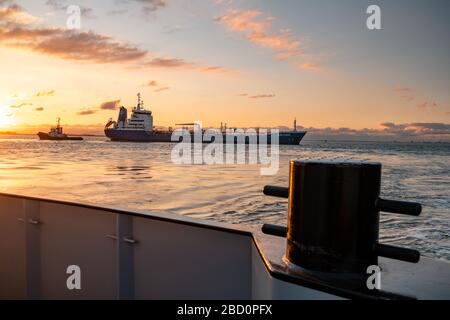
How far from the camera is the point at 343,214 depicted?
1.21 metres

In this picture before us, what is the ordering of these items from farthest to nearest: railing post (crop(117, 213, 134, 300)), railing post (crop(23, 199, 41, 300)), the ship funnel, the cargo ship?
the cargo ship, railing post (crop(23, 199, 41, 300)), railing post (crop(117, 213, 134, 300)), the ship funnel

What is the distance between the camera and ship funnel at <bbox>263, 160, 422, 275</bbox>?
1.21m

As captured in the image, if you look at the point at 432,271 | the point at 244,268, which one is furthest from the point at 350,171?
the point at 244,268

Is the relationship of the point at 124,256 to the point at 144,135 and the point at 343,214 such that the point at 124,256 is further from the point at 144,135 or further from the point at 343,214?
the point at 144,135

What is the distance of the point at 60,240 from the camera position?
310cm

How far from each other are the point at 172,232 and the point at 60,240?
115 cm

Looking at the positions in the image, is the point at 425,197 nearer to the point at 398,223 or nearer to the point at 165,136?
the point at 398,223

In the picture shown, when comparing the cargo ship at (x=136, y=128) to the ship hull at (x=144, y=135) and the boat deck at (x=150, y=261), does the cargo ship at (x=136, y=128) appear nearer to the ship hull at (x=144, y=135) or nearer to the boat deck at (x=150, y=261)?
the ship hull at (x=144, y=135)

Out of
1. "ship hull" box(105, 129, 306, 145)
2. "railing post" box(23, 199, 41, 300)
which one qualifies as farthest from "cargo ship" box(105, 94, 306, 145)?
"railing post" box(23, 199, 41, 300)

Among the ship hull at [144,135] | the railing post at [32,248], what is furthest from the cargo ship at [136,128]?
the railing post at [32,248]

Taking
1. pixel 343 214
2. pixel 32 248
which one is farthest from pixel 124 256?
pixel 343 214

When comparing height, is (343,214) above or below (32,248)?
above

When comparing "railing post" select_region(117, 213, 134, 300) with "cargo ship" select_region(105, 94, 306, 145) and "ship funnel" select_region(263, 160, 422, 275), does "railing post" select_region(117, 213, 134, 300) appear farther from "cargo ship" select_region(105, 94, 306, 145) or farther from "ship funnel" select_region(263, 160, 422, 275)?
"cargo ship" select_region(105, 94, 306, 145)
